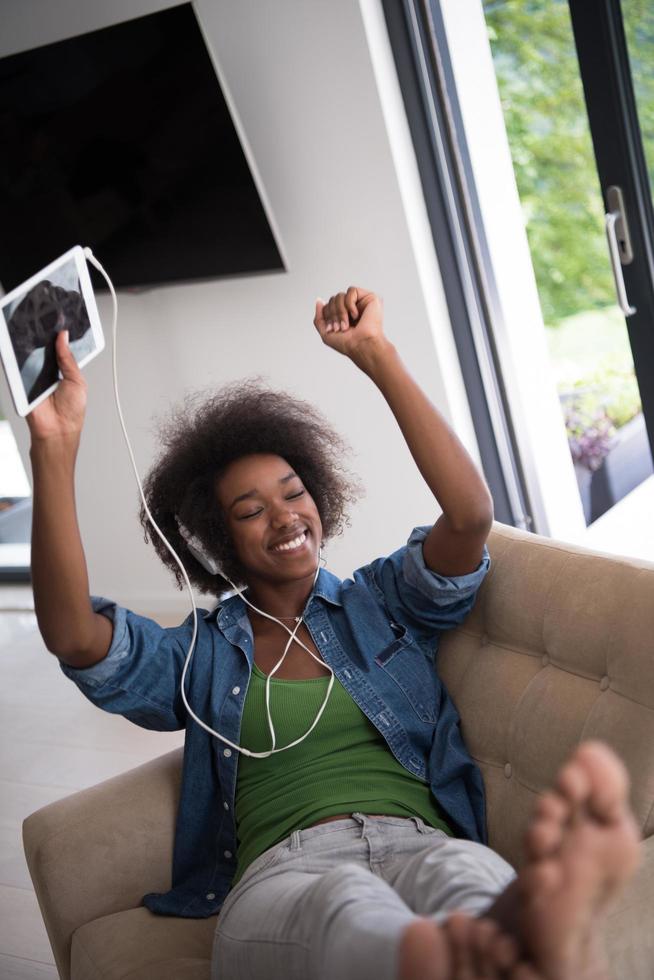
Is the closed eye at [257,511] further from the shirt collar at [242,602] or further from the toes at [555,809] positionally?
the toes at [555,809]

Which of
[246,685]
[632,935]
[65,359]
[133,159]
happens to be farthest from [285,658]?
[133,159]

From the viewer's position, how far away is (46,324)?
5.17ft

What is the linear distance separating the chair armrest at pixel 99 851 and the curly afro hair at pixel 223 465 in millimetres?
372

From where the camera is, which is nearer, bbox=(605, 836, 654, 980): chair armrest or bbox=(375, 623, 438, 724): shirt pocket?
bbox=(605, 836, 654, 980): chair armrest

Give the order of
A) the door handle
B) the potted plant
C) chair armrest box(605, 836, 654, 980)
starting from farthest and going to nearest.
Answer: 1. the potted plant
2. the door handle
3. chair armrest box(605, 836, 654, 980)

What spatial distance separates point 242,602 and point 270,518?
0.55 ft

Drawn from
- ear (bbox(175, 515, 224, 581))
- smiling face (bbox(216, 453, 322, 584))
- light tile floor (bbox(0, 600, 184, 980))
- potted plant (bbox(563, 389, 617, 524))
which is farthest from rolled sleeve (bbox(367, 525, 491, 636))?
potted plant (bbox(563, 389, 617, 524))

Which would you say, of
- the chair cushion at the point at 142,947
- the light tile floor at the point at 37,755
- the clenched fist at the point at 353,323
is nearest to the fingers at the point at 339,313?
the clenched fist at the point at 353,323

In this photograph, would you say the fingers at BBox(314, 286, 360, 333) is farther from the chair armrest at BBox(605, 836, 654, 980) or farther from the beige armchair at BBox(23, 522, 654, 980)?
the chair armrest at BBox(605, 836, 654, 980)

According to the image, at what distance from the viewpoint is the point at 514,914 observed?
999 millimetres

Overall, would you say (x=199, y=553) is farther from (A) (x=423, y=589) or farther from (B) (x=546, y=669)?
(B) (x=546, y=669)

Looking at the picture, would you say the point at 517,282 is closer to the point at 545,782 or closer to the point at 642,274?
the point at 642,274

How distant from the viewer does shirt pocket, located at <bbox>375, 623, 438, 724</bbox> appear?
1.72 metres

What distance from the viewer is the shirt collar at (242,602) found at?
1801 millimetres
